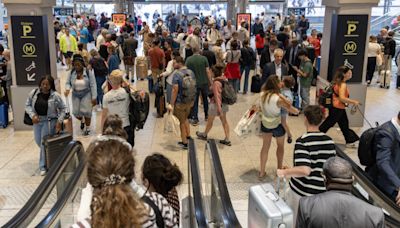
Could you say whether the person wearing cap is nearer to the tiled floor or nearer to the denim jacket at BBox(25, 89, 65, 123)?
the tiled floor

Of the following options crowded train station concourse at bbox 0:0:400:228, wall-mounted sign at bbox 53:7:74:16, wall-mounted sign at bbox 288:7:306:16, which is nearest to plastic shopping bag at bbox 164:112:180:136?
crowded train station concourse at bbox 0:0:400:228

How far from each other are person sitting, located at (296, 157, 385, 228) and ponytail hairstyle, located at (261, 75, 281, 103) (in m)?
3.11

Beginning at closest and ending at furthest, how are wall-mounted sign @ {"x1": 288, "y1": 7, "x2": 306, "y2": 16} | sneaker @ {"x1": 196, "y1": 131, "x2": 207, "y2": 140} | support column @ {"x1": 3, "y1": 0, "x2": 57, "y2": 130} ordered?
sneaker @ {"x1": 196, "y1": 131, "x2": 207, "y2": 140} → support column @ {"x1": 3, "y1": 0, "x2": 57, "y2": 130} → wall-mounted sign @ {"x1": 288, "y1": 7, "x2": 306, "y2": 16}

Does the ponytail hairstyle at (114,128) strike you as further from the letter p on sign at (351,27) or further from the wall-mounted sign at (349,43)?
the letter p on sign at (351,27)

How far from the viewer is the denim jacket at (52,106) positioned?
681 cm

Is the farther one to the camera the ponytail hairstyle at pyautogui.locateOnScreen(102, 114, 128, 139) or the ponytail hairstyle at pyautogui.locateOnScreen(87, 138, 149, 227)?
the ponytail hairstyle at pyautogui.locateOnScreen(102, 114, 128, 139)

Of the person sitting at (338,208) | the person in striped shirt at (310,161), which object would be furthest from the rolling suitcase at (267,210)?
the person in striped shirt at (310,161)

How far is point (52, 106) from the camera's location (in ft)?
22.5

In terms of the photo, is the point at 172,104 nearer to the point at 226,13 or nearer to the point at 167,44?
the point at 167,44

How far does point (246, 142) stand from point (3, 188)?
162 inches

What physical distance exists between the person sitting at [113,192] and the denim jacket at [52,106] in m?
4.46

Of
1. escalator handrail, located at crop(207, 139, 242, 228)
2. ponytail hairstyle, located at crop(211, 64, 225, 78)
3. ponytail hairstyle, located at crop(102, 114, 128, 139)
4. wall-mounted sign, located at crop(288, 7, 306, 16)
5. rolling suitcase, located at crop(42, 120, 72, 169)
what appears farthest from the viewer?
wall-mounted sign, located at crop(288, 7, 306, 16)

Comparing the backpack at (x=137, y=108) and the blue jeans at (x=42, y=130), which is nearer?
the backpack at (x=137, y=108)

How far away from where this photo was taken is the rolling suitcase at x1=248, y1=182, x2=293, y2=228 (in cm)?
A: 266
